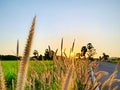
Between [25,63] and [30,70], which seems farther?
[30,70]

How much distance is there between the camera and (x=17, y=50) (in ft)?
3.95

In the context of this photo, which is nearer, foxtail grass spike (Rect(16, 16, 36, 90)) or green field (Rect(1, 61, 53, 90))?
foxtail grass spike (Rect(16, 16, 36, 90))

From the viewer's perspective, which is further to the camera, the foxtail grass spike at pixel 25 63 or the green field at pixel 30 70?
the green field at pixel 30 70

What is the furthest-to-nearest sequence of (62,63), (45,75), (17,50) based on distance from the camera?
(45,75), (62,63), (17,50)

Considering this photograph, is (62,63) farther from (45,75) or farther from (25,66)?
(25,66)

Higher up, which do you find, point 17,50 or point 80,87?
point 17,50

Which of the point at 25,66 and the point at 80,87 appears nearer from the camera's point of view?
the point at 25,66

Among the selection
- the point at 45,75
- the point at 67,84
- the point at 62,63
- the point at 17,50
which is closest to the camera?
the point at 67,84

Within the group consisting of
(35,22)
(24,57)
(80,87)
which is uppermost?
(35,22)

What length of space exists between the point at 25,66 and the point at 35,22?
0.45 ft

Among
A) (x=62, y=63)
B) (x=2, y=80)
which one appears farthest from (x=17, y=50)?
(x=62, y=63)

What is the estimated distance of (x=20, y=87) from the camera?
0.92 meters

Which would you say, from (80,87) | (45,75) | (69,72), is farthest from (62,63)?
(69,72)

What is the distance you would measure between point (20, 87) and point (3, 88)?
93 mm
